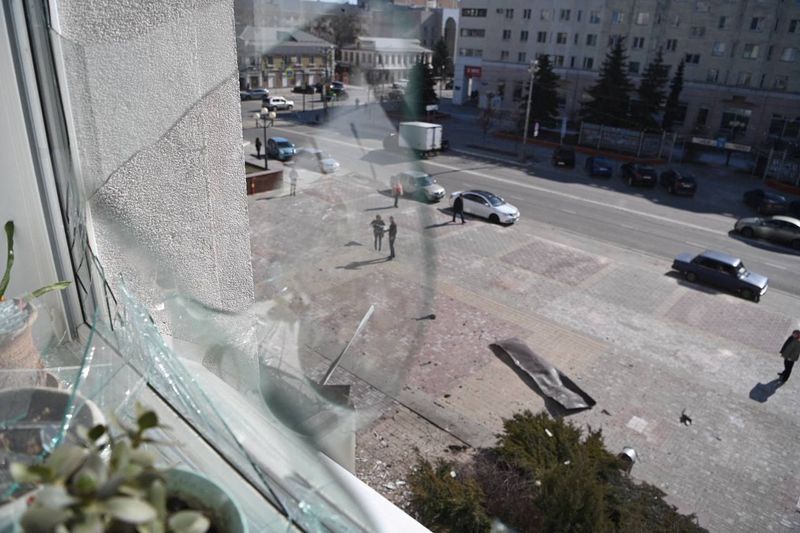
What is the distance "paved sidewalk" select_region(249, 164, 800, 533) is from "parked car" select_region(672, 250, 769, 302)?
305mm

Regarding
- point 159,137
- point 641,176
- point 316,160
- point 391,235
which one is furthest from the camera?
point 641,176

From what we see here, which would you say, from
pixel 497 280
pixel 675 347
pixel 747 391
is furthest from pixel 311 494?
pixel 497 280

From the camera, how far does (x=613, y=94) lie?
24031mm

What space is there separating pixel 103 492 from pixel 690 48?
29.1 m

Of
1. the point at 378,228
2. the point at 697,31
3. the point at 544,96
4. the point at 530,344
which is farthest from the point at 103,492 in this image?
the point at 697,31

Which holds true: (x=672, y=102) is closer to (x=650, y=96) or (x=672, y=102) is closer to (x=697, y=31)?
(x=650, y=96)

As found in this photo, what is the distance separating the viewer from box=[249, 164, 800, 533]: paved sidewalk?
345cm

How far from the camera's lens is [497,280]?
10078mm

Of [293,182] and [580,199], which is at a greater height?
[293,182]

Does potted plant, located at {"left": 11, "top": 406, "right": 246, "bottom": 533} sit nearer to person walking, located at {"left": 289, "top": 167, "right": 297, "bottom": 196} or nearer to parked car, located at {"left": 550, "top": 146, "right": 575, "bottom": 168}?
person walking, located at {"left": 289, "top": 167, "right": 297, "bottom": 196}

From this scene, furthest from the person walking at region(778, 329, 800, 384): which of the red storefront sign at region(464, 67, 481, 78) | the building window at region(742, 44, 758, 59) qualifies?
the red storefront sign at region(464, 67, 481, 78)

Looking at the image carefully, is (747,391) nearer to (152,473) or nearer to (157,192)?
(157,192)

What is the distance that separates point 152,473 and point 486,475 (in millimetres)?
4494

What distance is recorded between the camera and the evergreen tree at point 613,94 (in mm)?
23938
